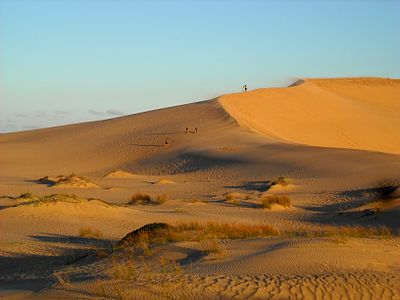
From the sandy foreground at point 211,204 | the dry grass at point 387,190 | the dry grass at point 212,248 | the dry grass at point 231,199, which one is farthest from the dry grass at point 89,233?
the dry grass at point 387,190

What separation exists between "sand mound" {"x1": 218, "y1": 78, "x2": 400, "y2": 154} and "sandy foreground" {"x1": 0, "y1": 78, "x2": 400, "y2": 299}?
281 mm

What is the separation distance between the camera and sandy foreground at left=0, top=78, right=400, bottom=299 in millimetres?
8969

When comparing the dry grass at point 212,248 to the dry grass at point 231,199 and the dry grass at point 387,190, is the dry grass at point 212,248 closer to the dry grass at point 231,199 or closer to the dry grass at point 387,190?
the dry grass at point 387,190

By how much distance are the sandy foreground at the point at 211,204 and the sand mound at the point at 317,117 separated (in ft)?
0.92

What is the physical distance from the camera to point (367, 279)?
342 inches

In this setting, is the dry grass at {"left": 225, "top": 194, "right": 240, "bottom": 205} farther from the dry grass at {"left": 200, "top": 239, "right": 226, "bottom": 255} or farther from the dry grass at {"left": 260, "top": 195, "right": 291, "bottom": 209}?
the dry grass at {"left": 200, "top": 239, "right": 226, "bottom": 255}

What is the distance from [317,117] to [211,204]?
42.9 meters

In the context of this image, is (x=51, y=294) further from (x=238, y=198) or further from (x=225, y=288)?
(x=238, y=198)

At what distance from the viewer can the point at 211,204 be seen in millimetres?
25828

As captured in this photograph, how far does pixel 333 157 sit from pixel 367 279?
28047 millimetres

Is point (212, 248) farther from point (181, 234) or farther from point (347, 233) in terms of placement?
point (347, 233)

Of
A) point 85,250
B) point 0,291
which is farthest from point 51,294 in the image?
point 85,250

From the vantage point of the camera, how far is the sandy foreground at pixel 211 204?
8969 mm

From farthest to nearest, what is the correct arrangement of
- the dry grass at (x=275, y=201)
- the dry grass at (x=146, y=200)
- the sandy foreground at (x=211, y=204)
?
the dry grass at (x=146, y=200) → the dry grass at (x=275, y=201) → the sandy foreground at (x=211, y=204)
